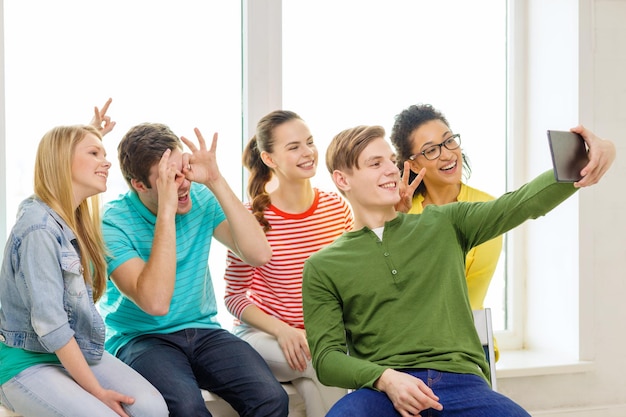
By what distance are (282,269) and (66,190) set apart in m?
0.76

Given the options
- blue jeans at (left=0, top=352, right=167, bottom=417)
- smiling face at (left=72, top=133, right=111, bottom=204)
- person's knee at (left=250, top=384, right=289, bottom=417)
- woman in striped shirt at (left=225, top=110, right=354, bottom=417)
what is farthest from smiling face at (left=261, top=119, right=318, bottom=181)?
blue jeans at (left=0, top=352, right=167, bottom=417)

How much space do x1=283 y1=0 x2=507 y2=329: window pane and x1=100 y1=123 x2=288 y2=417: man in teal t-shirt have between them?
77 cm

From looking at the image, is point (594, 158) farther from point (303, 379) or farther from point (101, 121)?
point (101, 121)

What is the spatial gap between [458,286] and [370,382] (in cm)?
36

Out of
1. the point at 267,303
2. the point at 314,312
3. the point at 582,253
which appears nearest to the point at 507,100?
the point at 582,253

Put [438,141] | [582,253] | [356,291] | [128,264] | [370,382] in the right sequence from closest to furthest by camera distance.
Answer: [370,382], [356,291], [128,264], [438,141], [582,253]

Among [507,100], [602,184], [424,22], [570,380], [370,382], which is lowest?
[570,380]

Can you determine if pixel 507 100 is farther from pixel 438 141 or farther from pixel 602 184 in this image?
pixel 438 141

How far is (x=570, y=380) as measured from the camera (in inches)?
123

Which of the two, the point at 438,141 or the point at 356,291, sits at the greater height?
the point at 438,141

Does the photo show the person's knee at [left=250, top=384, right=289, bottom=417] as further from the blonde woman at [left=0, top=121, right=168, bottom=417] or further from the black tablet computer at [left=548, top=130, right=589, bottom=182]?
the black tablet computer at [left=548, top=130, right=589, bottom=182]

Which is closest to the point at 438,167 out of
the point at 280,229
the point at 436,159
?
the point at 436,159

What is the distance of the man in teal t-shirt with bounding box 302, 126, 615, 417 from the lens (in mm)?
1860

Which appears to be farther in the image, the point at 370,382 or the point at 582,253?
the point at 582,253
